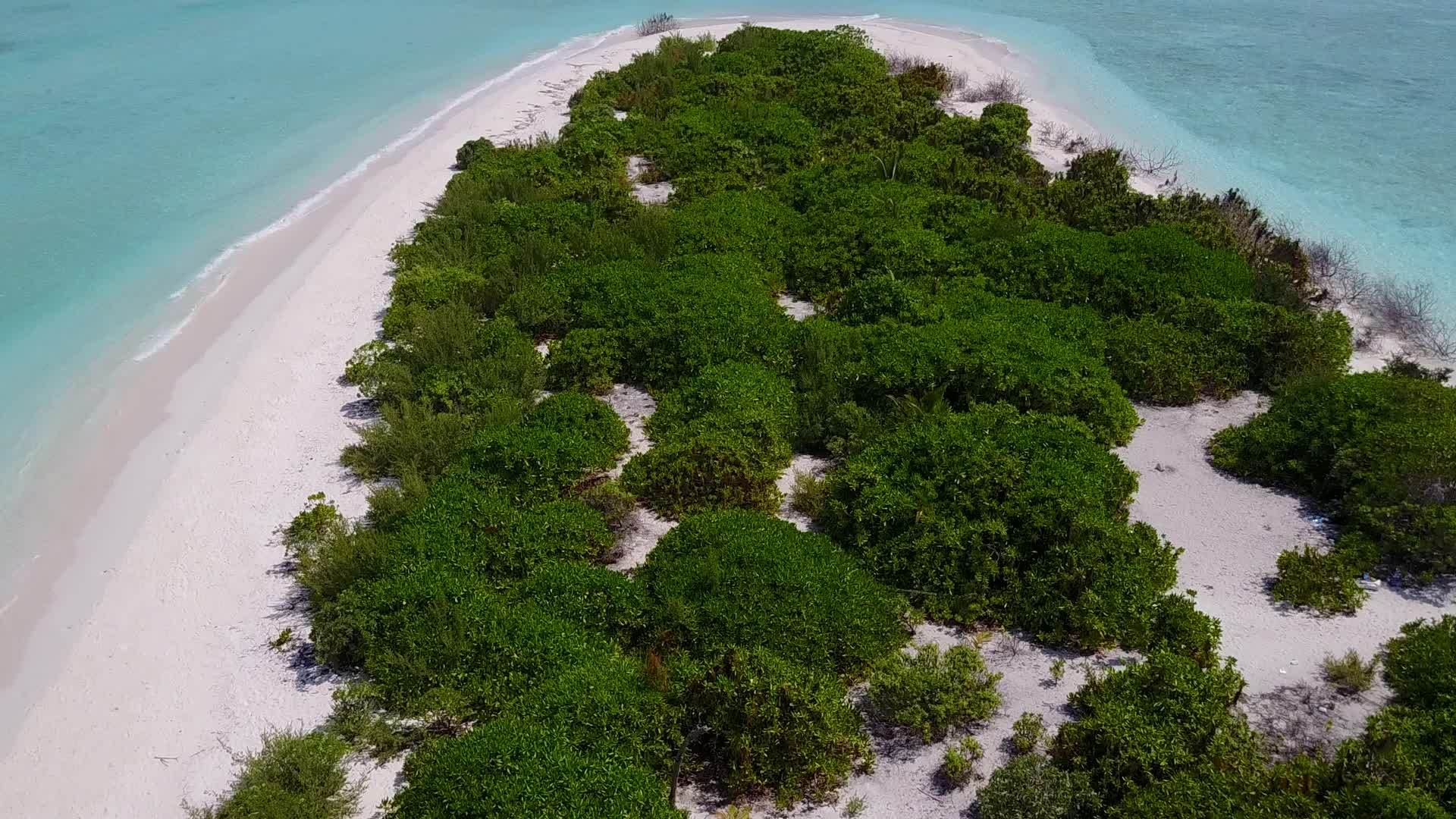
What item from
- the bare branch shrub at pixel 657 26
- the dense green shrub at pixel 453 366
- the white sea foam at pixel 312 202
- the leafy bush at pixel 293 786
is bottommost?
the leafy bush at pixel 293 786

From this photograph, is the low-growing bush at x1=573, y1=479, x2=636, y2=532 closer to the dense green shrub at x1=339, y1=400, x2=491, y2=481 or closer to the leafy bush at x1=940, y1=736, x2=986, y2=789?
the dense green shrub at x1=339, y1=400, x2=491, y2=481

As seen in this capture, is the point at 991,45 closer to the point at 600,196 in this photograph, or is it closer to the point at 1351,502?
the point at 600,196

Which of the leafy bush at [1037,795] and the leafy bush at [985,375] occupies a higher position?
the leafy bush at [985,375]

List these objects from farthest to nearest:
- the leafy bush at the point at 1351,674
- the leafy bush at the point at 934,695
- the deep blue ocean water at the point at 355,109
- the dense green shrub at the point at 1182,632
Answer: the deep blue ocean water at the point at 355,109
the dense green shrub at the point at 1182,632
the leafy bush at the point at 1351,674
the leafy bush at the point at 934,695

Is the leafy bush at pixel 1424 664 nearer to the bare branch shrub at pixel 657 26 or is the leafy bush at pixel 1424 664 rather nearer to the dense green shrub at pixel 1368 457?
the dense green shrub at pixel 1368 457

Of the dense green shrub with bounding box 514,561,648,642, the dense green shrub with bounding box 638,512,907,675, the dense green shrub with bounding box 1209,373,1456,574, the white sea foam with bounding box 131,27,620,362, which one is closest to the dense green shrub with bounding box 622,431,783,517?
A: the dense green shrub with bounding box 638,512,907,675

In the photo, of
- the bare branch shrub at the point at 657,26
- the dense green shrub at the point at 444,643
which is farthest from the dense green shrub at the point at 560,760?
the bare branch shrub at the point at 657,26
